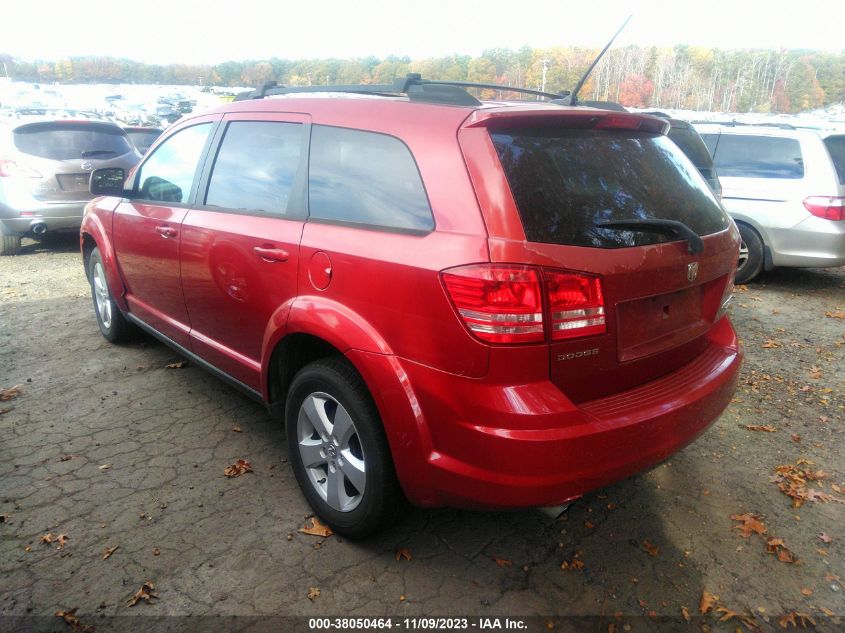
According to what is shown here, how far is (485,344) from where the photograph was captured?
2.00m

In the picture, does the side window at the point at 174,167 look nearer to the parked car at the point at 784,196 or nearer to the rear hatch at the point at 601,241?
the rear hatch at the point at 601,241

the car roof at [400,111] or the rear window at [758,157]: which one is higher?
the car roof at [400,111]

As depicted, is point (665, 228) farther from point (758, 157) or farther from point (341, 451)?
point (758, 157)

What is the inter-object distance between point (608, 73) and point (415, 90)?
231 inches

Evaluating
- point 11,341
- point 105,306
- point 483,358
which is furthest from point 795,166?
point 11,341

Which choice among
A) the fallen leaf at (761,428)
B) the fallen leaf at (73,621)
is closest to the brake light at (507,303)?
the fallen leaf at (73,621)

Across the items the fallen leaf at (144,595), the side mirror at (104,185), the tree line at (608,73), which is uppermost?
the tree line at (608,73)

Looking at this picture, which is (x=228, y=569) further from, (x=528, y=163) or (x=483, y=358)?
(x=528, y=163)

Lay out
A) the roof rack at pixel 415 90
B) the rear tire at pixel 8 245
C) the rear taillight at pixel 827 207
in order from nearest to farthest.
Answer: the roof rack at pixel 415 90 < the rear taillight at pixel 827 207 < the rear tire at pixel 8 245

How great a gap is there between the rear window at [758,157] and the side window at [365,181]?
6015mm

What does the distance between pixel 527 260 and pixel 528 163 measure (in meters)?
0.40

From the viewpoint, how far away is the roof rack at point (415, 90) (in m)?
2.50

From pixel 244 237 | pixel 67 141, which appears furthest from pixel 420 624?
pixel 67 141

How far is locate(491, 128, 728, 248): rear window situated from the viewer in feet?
6.99
